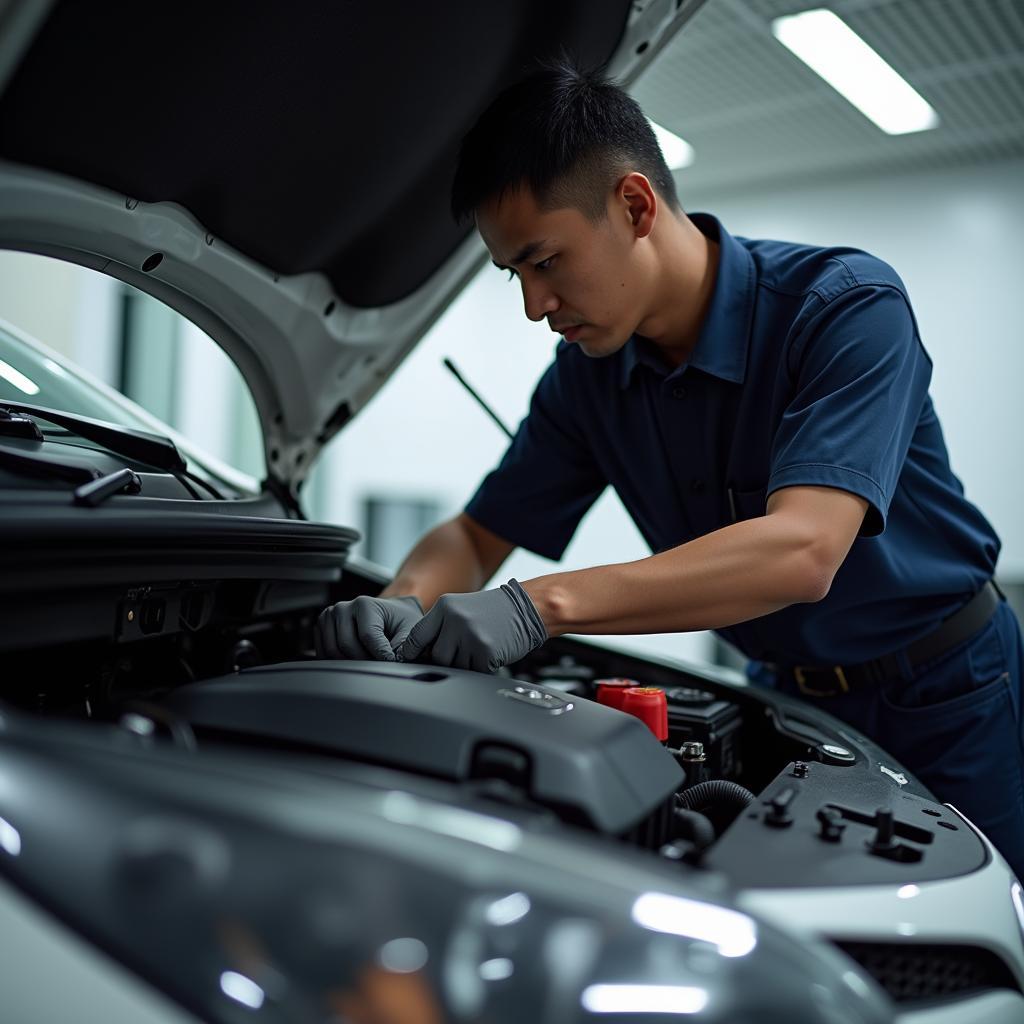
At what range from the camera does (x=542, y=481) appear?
1.54 meters

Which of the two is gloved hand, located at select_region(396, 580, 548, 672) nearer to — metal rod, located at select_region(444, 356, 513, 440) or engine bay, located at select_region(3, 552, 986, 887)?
engine bay, located at select_region(3, 552, 986, 887)

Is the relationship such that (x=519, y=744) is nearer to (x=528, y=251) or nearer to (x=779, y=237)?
(x=528, y=251)

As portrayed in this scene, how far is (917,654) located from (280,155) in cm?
107

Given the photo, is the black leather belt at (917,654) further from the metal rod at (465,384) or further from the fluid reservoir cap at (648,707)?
the metal rod at (465,384)

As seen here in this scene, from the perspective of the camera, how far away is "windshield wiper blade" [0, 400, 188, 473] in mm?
1123

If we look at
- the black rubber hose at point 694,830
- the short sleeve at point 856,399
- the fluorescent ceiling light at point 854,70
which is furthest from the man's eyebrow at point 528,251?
the fluorescent ceiling light at point 854,70

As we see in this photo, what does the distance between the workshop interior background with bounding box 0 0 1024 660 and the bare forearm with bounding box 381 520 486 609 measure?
1.81 m

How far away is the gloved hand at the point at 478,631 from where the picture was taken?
953mm

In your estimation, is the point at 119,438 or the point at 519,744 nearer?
the point at 519,744

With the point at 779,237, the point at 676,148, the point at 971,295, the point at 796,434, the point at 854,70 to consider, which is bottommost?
the point at 796,434

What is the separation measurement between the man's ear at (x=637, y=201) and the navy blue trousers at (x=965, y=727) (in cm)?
71

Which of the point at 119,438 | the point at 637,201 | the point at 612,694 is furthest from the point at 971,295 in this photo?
the point at 119,438

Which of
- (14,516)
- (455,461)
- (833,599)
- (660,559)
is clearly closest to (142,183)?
(14,516)

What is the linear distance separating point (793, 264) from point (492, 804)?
3.28ft
